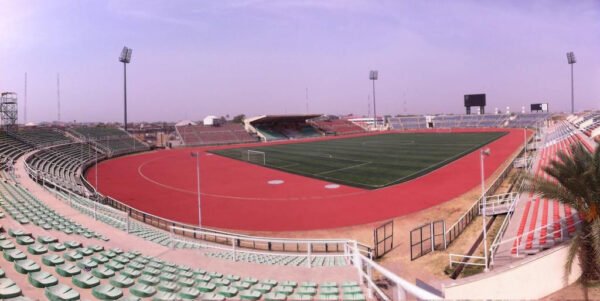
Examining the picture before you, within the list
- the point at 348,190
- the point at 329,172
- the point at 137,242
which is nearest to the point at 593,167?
the point at 137,242

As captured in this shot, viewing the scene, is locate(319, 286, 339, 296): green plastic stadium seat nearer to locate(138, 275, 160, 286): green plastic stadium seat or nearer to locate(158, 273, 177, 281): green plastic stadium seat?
locate(158, 273, 177, 281): green plastic stadium seat

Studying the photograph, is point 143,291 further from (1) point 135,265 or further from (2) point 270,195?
(2) point 270,195

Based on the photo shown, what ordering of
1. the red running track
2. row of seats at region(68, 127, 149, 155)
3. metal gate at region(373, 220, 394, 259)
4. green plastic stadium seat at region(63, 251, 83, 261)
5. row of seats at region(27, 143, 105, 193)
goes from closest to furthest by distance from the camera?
1. green plastic stadium seat at region(63, 251, 83, 261)
2. metal gate at region(373, 220, 394, 259)
3. the red running track
4. row of seats at region(27, 143, 105, 193)
5. row of seats at region(68, 127, 149, 155)

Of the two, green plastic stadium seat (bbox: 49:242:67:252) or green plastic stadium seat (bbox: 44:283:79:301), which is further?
green plastic stadium seat (bbox: 49:242:67:252)

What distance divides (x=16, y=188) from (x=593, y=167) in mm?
29761

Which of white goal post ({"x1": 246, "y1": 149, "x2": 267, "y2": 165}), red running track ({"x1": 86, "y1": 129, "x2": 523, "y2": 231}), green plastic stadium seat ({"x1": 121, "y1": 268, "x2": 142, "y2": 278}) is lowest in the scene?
red running track ({"x1": 86, "y1": 129, "x2": 523, "y2": 231})

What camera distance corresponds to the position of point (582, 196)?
11914 millimetres

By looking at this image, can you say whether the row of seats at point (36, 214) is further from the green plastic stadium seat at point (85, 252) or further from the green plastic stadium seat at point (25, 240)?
the green plastic stadium seat at point (85, 252)

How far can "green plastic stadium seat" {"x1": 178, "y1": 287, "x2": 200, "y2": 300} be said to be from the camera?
7982 mm

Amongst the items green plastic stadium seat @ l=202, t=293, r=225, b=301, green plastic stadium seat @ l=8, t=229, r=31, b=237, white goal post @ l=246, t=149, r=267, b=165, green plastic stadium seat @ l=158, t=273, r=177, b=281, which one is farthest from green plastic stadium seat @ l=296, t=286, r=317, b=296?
white goal post @ l=246, t=149, r=267, b=165

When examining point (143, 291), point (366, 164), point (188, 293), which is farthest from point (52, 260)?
point (366, 164)

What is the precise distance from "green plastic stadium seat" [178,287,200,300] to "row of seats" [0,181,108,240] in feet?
23.8

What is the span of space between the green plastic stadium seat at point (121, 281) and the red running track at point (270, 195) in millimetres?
13004

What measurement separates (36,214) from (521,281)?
20.2m
